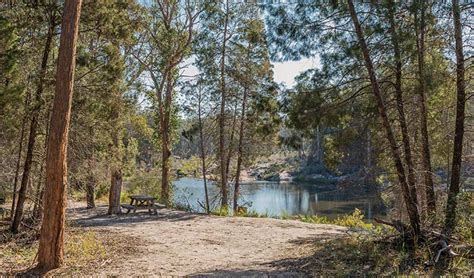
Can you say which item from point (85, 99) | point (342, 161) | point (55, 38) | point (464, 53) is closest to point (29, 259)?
point (85, 99)

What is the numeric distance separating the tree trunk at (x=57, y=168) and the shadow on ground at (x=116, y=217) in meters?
4.23

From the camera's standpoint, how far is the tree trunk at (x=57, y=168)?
5.87 meters

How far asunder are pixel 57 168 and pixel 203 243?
3327mm

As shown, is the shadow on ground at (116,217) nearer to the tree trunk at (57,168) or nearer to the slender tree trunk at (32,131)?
the slender tree trunk at (32,131)

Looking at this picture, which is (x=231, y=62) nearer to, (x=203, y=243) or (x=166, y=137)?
(x=166, y=137)

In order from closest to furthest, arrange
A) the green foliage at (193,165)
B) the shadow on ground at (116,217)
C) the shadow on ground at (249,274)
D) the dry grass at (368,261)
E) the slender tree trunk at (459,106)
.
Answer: the dry grass at (368,261), the shadow on ground at (249,274), the slender tree trunk at (459,106), the shadow on ground at (116,217), the green foliage at (193,165)

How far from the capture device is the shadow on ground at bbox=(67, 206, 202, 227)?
34.7ft

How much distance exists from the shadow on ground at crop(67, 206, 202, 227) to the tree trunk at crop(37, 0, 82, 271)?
13.9 ft

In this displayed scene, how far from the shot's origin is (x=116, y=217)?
38.5 ft

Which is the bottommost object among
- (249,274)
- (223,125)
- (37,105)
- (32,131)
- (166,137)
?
(249,274)

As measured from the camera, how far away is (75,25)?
A: 6.11 metres

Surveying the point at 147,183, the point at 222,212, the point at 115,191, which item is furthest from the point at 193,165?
the point at 115,191

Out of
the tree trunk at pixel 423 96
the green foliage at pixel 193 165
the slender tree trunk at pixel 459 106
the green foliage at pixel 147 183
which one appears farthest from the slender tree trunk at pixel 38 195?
the green foliage at pixel 193 165

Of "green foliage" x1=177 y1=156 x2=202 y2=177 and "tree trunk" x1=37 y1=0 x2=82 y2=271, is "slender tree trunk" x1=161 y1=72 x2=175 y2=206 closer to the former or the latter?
"green foliage" x1=177 y1=156 x2=202 y2=177
